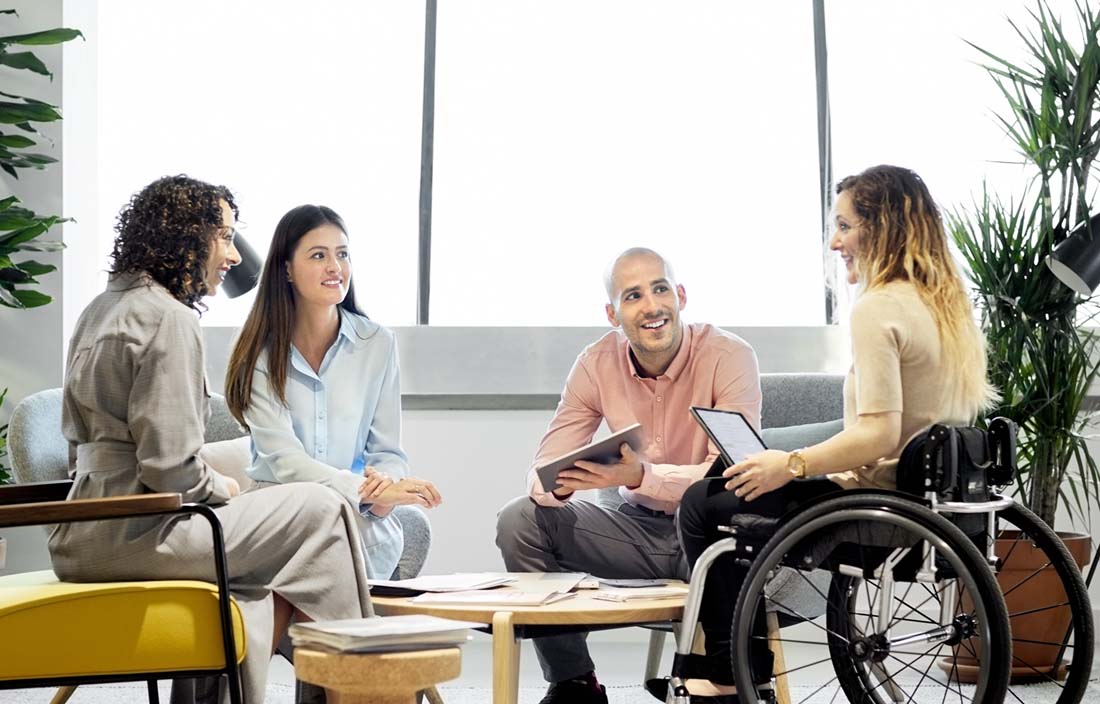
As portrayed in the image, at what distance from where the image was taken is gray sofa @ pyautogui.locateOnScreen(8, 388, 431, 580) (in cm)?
281

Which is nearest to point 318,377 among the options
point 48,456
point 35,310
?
point 48,456

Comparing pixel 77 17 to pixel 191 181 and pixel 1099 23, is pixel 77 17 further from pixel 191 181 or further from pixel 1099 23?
pixel 1099 23

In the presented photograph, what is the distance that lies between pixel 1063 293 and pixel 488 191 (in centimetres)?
223

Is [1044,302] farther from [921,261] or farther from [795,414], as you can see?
[921,261]

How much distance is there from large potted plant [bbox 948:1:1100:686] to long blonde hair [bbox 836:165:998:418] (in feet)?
3.56

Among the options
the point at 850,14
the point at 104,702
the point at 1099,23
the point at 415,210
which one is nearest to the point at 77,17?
the point at 415,210

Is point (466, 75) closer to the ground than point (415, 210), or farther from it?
farther from it

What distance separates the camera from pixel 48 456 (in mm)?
2885

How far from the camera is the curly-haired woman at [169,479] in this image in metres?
2.26

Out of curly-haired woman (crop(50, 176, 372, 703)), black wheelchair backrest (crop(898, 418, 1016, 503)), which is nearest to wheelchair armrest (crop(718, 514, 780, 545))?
black wheelchair backrest (crop(898, 418, 1016, 503))

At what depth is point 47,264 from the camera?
13.5ft

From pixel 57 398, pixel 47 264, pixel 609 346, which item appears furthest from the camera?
pixel 47 264

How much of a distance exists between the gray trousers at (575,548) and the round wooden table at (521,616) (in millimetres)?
542

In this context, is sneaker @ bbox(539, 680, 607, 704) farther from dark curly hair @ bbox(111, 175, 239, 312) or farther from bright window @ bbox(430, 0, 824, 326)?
bright window @ bbox(430, 0, 824, 326)
